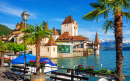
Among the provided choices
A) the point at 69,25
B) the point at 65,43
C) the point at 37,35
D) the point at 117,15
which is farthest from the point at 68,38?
the point at 117,15

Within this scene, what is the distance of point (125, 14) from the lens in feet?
19.3

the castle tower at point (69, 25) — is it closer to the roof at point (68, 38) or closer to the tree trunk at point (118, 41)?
the roof at point (68, 38)

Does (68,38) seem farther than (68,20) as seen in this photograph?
No

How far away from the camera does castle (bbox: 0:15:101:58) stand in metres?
47.0

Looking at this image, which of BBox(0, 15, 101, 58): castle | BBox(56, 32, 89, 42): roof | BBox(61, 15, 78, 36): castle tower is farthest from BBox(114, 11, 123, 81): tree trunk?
BBox(61, 15, 78, 36): castle tower

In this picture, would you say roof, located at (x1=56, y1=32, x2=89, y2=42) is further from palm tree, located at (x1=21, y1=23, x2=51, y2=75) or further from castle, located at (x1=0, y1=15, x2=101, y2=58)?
palm tree, located at (x1=21, y1=23, x2=51, y2=75)

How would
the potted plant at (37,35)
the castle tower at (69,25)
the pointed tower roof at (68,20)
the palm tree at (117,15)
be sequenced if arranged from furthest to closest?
1. the pointed tower roof at (68,20)
2. the castle tower at (69,25)
3. the potted plant at (37,35)
4. the palm tree at (117,15)

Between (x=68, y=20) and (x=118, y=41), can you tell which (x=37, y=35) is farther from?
(x=68, y=20)

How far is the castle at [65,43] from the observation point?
4704 cm

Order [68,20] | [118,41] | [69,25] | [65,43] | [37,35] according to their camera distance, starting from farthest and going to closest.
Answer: [68,20]
[69,25]
[65,43]
[37,35]
[118,41]

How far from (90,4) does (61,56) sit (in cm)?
4522

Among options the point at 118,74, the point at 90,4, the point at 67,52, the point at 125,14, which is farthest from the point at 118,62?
the point at 67,52

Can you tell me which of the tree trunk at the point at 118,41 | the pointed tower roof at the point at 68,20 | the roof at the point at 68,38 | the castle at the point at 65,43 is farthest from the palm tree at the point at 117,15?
the pointed tower roof at the point at 68,20

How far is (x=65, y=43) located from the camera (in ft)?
180
